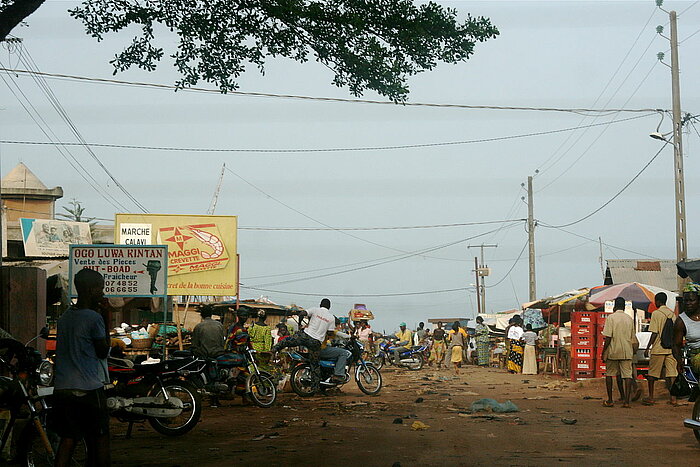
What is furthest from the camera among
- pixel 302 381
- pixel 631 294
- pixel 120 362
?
pixel 631 294

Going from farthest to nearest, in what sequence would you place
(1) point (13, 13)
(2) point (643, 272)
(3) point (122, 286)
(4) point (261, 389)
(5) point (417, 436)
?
(2) point (643, 272)
(3) point (122, 286)
(4) point (261, 389)
(5) point (417, 436)
(1) point (13, 13)

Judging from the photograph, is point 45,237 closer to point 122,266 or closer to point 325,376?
point 122,266

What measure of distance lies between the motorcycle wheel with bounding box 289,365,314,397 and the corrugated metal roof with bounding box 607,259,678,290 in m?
22.1

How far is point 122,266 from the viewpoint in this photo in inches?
657

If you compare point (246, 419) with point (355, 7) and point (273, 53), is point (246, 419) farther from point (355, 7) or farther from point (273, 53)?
point (355, 7)

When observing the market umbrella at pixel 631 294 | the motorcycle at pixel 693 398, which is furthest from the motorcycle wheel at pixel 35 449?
the market umbrella at pixel 631 294

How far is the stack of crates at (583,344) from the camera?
21.3 metres

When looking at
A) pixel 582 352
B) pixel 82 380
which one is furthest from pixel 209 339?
pixel 582 352

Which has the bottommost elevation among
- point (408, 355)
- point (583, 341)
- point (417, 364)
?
point (417, 364)

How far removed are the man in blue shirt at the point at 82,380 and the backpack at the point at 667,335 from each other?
34.3 feet

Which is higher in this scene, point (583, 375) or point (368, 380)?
point (368, 380)

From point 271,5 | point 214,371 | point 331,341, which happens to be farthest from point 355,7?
point 331,341

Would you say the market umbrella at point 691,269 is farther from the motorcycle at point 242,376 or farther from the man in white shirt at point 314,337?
the motorcycle at point 242,376

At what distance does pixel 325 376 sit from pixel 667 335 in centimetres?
678
